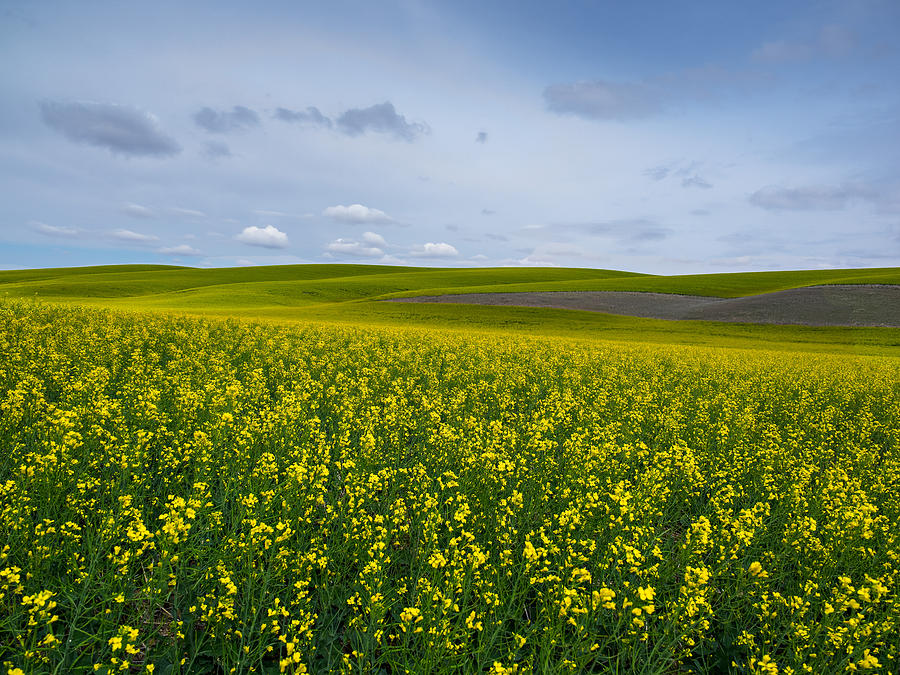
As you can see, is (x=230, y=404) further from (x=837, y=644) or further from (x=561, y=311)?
(x=561, y=311)

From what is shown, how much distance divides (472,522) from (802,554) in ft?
12.3

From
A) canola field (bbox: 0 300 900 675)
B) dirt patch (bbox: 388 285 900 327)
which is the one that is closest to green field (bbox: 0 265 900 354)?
dirt patch (bbox: 388 285 900 327)

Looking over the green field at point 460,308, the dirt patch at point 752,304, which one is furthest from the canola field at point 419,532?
Answer: the dirt patch at point 752,304

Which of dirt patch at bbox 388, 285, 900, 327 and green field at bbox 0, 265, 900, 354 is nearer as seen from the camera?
green field at bbox 0, 265, 900, 354

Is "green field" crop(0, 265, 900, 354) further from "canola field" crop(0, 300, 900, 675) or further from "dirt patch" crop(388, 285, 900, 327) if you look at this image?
"canola field" crop(0, 300, 900, 675)

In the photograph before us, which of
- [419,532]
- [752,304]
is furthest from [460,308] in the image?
[419,532]

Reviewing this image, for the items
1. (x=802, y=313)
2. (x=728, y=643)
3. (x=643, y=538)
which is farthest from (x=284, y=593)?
(x=802, y=313)

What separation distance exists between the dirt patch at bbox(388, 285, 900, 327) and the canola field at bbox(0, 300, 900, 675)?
4228 centimetres

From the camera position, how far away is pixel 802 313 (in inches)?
1847

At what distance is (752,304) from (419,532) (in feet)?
198

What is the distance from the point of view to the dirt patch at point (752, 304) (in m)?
45.5

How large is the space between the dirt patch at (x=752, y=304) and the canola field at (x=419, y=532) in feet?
139

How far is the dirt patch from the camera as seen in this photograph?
45.5 metres

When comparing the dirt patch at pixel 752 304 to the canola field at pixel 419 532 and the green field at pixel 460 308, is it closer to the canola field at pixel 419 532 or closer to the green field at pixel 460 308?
the green field at pixel 460 308
